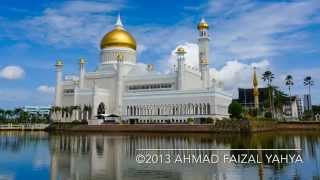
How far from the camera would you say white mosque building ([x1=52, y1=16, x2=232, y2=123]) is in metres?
62.8

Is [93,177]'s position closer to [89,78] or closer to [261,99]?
[89,78]

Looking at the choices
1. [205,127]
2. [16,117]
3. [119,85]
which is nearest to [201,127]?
[205,127]

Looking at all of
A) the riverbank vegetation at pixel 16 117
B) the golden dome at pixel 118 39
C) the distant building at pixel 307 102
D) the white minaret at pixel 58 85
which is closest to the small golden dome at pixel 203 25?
the golden dome at pixel 118 39

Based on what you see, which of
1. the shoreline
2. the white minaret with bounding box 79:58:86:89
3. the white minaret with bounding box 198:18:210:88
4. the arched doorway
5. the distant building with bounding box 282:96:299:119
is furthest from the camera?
the distant building with bounding box 282:96:299:119

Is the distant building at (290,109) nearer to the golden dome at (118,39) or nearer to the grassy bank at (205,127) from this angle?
the grassy bank at (205,127)

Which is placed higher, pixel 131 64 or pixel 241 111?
pixel 131 64

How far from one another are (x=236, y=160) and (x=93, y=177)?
762 centimetres

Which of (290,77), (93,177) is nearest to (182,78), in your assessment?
(290,77)

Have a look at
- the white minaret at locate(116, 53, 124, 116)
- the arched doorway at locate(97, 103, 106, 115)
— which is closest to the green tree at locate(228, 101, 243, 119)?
the white minaret at locate(116, 53, 124, 116)

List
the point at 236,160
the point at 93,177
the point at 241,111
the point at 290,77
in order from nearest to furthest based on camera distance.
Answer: the point at 93,177 < the point at 236,160 < the point at 241,111 < the point at 290,77

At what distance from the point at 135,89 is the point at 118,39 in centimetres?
1294

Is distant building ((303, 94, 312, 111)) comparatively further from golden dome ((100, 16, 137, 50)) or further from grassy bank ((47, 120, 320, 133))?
golden dome ((100, 16, 137, 50))

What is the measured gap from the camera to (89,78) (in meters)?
78.4

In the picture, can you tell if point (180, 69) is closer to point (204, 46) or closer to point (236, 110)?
point (204, 46)
